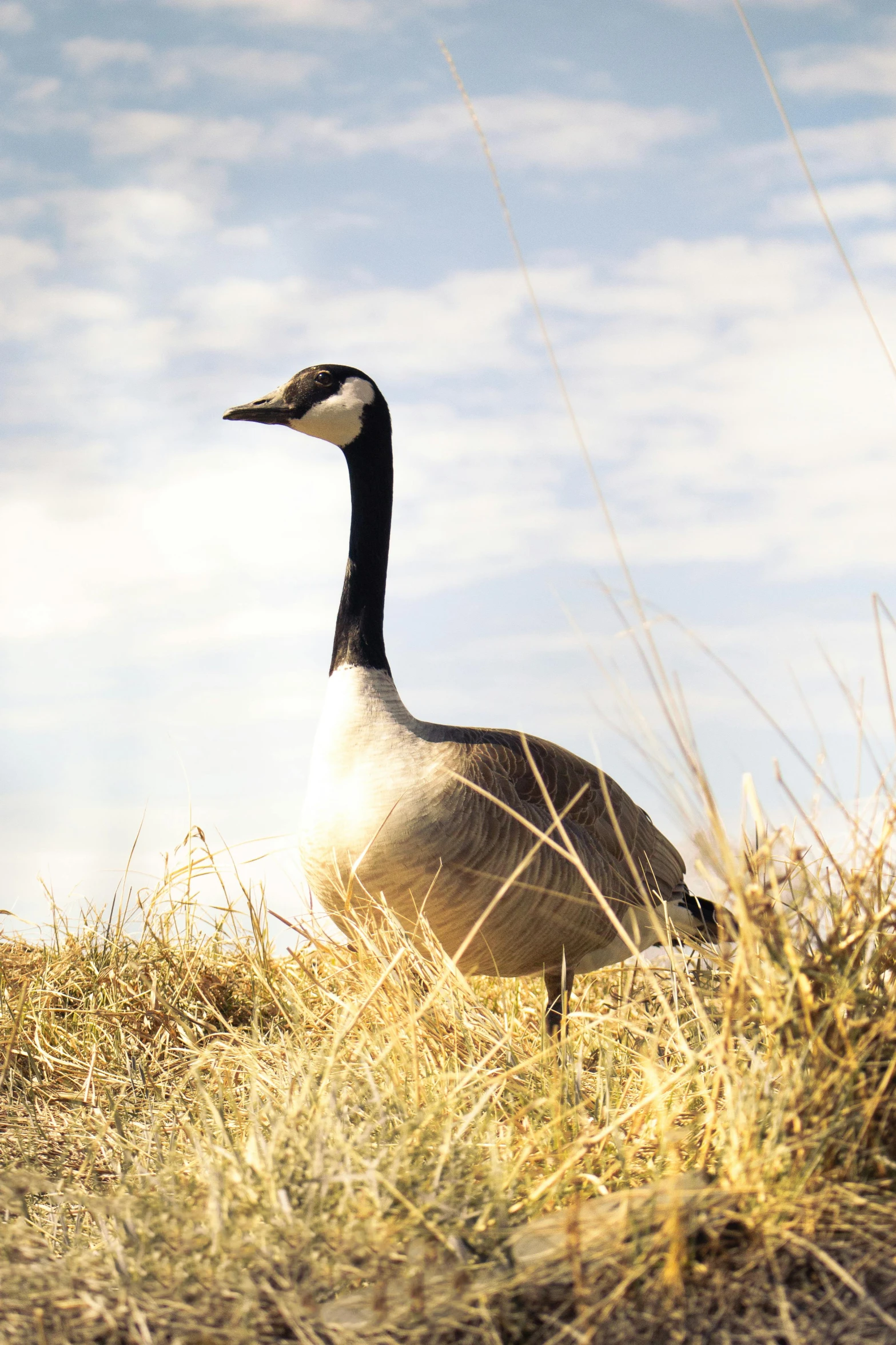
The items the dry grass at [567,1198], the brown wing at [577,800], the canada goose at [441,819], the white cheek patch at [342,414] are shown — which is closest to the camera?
the dry grass at [567,1198]

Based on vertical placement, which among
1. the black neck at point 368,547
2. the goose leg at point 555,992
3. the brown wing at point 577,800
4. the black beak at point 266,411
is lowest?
the goose leg at point 555,992

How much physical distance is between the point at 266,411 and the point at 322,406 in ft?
0.89

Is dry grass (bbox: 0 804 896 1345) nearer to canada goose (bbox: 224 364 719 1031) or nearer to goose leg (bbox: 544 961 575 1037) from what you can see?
canada goose (bbox: 224 364 719 1031)

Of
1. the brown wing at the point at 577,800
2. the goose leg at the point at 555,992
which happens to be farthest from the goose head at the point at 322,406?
the goose leg at the point at 555,992

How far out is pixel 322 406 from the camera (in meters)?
5.13

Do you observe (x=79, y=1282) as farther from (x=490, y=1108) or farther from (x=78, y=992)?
Answer: (x=78, y=992)

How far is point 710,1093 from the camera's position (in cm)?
260

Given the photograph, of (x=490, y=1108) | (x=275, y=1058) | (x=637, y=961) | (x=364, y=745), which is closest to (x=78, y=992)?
(x=275, y=1058)

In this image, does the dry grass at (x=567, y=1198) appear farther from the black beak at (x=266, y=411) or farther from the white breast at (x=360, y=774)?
the black beak at (x=266, y=411)

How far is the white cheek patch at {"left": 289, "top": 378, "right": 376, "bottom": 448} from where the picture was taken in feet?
16.9

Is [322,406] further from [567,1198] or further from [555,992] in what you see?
[567,1198]

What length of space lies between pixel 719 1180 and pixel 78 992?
398 cm

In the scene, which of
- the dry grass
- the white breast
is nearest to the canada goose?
the white breast

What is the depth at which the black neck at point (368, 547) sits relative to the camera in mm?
4715
